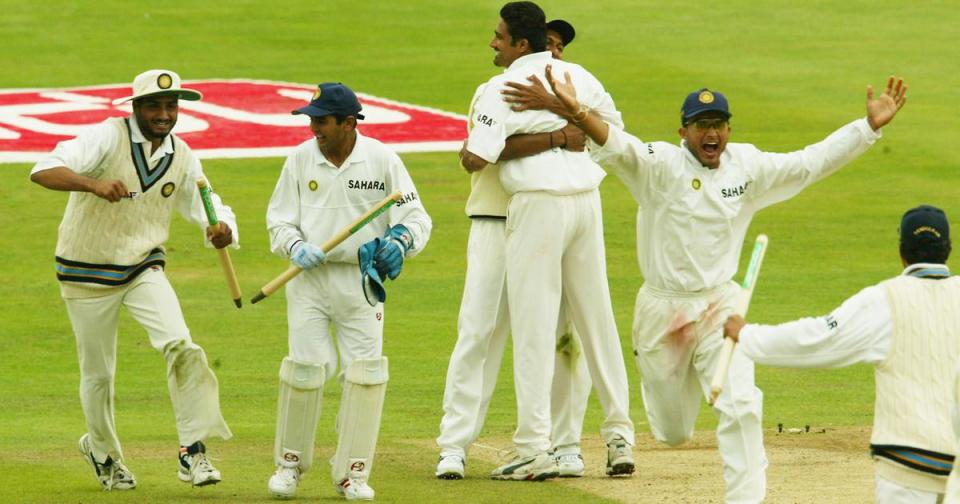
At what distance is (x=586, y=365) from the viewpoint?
9750mm

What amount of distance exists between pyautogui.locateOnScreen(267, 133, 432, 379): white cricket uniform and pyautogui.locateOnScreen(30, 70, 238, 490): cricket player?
0.42 metres

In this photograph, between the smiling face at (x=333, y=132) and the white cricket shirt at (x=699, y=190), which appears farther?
the smiling face at (x=333, y=132)

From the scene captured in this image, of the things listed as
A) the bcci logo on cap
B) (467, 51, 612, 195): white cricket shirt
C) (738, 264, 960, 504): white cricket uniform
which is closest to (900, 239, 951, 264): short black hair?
(738, 264, 960, 504): white cricket uniform

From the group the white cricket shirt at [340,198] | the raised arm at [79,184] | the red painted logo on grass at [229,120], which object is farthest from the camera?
the red painted logo on grass at [229,120]

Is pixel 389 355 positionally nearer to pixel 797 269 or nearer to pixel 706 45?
pixel 797 269

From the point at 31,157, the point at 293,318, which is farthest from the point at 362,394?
the point at 31,157

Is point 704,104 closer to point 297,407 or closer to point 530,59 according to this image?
point 530,59

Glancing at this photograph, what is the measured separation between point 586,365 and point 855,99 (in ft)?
44.9

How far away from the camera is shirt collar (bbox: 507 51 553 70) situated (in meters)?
9.38

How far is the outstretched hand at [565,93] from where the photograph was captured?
8.46 meters

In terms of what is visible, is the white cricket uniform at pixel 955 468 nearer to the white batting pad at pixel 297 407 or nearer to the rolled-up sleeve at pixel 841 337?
the rolled-up sleeve at pixel 841 337

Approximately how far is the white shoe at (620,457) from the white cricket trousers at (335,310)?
1342mm

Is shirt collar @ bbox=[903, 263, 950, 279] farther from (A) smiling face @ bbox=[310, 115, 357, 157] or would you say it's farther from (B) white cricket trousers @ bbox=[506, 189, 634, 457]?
(A) smiling face @ bbox=[310, 115, 357, 157]

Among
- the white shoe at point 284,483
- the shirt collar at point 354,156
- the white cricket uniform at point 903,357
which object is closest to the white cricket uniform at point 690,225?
the shirt collar at point 354,156
